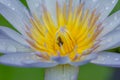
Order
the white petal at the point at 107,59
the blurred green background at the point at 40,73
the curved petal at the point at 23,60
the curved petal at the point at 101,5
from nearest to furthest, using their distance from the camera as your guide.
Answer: the curved petal at the point at 23,60 < the white petal at the point at 107,59 < the curved petal at the point at 101,5 < the blurred green background at the point at 40,73

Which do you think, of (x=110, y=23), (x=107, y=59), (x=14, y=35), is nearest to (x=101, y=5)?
(x=110, y=23)

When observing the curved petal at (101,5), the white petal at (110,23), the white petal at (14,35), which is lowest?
the white petal at (14,35)

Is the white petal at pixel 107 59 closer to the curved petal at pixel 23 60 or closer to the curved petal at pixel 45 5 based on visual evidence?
the curved petal at pixel 23 60

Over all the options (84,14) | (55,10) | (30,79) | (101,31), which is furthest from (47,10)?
(30,79)

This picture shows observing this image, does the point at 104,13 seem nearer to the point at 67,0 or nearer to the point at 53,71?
the point at 67,0

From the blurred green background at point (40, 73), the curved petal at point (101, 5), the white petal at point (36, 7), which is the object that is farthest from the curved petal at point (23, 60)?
the blurred green background at point (40, 73)

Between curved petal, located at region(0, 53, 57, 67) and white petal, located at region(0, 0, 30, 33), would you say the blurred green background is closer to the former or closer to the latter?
white petal, located at region(0, 0, 30, 33)

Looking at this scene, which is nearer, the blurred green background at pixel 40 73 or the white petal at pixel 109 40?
the white petal at pixel 109 40

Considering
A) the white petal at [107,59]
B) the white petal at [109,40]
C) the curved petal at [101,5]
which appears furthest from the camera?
the curved petal at [101,5]
